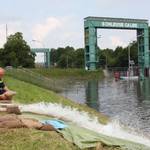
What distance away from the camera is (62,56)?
554ft

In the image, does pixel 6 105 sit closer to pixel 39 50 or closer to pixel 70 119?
pixel 70 119

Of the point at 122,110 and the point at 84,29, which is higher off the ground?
the point at 84,29

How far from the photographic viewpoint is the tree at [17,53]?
100562mm

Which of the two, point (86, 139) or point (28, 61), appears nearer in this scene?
point (86, 139)

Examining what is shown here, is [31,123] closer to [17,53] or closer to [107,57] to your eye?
[17,53]

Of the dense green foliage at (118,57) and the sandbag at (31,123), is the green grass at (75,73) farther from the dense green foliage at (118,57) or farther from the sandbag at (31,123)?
the sandbag at (31,123)

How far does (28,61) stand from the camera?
106 m

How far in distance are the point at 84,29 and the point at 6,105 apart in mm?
A: 104667

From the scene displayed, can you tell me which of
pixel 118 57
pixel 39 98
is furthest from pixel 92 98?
pixel 118 57

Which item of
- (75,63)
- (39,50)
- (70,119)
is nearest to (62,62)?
(75,63)

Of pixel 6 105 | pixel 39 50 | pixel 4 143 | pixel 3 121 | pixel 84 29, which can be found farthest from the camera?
pixel 39 50

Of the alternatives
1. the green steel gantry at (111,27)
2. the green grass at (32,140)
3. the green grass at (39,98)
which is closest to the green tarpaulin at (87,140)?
the green grass at (32,140)

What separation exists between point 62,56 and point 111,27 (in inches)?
2295

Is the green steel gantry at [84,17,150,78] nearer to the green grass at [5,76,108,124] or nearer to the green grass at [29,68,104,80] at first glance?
the green grass at [29,68,104,80]
